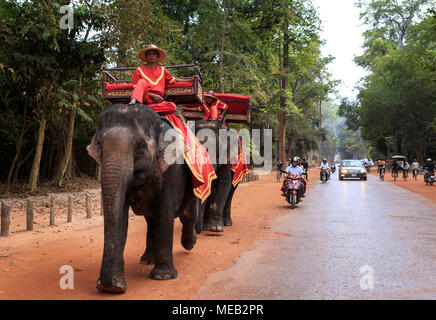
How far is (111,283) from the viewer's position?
14.7 ft

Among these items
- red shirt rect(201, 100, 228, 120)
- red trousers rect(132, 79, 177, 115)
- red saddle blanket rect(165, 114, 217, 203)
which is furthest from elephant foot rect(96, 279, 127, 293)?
red shirt rect(201, 100, 228, 120)

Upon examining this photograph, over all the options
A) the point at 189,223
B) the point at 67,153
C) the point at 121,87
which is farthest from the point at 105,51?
the point at 189,223

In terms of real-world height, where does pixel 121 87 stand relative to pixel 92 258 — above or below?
above

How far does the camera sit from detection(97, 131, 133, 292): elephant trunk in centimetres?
444

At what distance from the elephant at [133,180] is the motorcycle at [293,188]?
8563 mm

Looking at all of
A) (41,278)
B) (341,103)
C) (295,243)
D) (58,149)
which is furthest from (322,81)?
(41,278)

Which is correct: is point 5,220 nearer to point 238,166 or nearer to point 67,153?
point 238,166

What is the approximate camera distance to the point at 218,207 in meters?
9.31

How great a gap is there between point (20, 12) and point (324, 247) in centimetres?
1251

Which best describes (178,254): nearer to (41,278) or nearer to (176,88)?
(41,278)

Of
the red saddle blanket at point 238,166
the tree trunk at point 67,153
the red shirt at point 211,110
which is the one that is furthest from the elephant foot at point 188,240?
the tree trunk at point 67,153

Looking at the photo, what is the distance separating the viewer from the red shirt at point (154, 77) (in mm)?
5961

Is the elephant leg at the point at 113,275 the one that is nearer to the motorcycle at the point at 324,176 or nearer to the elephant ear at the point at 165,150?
the elephant ear at the point at 165,150

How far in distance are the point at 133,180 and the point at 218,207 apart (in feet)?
15.3
